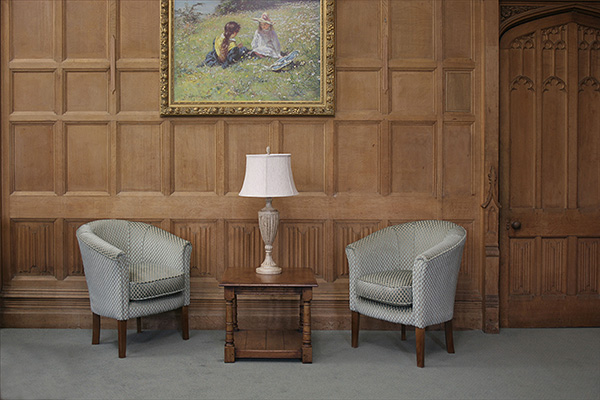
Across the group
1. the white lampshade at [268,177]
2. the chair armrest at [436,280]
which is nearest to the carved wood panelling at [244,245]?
the white lampshade at [268,177]

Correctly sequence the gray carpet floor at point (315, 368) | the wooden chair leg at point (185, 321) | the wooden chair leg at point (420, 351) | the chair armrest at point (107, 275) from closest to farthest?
the gray carpet floor at point (315, 368)
the wooden chair leg at point (420, 351)
the chair armrest at point (107, 275)
the wooden chair leg at point (185, 321)

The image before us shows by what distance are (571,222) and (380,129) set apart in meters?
1.76

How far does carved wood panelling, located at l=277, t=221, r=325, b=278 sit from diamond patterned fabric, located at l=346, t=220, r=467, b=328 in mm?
492

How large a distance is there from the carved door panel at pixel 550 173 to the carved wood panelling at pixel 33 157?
374cm

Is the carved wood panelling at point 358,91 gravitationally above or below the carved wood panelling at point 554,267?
above

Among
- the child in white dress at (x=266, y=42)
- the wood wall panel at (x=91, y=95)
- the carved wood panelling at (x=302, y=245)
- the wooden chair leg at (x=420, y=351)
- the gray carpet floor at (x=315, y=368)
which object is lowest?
the gray carpet floor at (x=315, y=368)

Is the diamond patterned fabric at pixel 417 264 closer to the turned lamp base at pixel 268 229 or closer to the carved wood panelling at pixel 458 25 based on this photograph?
the turned lamp base at pixel 268 229

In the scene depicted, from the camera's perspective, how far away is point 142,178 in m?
4.55

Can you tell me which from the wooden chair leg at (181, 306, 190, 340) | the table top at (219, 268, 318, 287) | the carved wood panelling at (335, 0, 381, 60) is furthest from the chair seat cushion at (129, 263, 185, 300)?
the carved wood panelling at (335, 0, 381, 60)

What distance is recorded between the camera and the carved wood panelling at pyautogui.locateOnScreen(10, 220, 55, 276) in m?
4.57

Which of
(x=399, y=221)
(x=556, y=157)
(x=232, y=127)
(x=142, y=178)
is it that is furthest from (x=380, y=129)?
(x=142, y=178)

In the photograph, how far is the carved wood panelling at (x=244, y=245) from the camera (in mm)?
4555

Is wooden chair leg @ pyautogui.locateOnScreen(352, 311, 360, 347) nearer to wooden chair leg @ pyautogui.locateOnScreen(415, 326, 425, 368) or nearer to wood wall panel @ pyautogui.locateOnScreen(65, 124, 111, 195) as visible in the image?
wooden chair leg @ pyautogui.locateOnScreen(415, 326, 425, 368)

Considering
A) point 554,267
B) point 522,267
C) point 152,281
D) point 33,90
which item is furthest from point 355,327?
point 33,90
